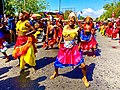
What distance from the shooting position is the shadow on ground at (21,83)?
225 inches

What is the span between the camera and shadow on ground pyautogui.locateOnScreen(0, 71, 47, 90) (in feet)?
18.8

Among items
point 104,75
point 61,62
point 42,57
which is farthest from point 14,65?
point 104,75

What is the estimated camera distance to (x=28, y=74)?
686 cm

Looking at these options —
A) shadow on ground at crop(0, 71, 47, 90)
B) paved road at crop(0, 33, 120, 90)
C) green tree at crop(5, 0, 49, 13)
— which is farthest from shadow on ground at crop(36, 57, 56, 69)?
green tree at crop(5, 0, 49, 13)

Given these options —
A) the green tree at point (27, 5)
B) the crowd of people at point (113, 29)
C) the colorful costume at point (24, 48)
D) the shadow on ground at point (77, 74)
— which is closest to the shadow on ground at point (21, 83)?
the colorful costume at point (24, 48)

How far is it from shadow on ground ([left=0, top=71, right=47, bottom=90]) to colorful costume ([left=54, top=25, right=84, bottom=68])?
2.60 feet

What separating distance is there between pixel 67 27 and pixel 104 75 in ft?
6.62

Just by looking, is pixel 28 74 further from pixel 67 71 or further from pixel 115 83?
pixel 115 83

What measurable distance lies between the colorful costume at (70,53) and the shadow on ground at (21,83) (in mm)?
793

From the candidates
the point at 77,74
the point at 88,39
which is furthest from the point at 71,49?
the point at 88,39

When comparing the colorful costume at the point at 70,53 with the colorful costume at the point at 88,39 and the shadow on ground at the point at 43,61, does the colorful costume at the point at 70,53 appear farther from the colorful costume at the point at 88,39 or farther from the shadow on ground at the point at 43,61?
the colorful costume at the point at 88,39

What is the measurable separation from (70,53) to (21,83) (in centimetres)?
143

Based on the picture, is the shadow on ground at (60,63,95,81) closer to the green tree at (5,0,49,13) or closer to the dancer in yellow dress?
the dancer in yellow dress

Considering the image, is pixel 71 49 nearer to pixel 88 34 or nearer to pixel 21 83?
pixel 21 83
